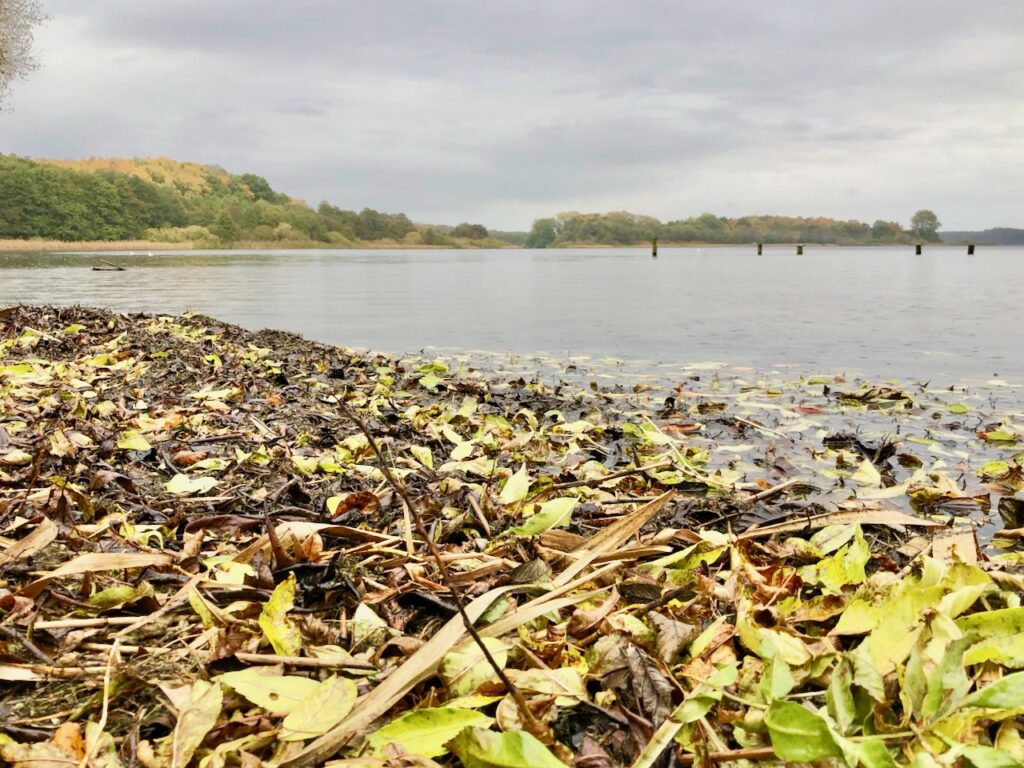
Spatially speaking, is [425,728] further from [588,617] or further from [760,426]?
[760,426]

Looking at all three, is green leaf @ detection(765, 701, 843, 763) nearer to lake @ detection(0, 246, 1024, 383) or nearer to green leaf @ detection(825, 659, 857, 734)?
green leaf @ detection(825, 659, 857, 734)

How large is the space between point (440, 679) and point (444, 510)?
115 centimetres

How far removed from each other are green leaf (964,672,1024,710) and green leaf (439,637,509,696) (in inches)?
31.8

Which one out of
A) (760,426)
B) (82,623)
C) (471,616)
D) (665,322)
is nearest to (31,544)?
(82,623)

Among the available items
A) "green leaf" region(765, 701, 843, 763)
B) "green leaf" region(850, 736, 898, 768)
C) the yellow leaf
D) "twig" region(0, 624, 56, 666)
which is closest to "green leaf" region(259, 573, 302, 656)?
"twig" region(0, 624, 56, 666)

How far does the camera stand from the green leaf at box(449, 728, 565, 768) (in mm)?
1094

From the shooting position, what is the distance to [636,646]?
146 centimetres

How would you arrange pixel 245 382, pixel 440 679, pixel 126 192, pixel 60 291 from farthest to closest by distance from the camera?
pixel 126 192 < pixel 60 291 < pixel 245 382 < pixel 440 679

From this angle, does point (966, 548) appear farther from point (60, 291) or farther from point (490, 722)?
point (60, 291)

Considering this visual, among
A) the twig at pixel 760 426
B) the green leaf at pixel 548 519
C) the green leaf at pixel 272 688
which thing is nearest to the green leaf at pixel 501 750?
the green leaf at pixel 272 688

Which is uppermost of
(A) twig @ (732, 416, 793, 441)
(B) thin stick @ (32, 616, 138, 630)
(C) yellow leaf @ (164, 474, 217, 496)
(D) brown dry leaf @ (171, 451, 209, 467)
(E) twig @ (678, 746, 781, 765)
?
(B) thin stick @ (32, 616, 138, 630)

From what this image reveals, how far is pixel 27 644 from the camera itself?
137 centimetres

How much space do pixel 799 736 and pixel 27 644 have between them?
1.42 meters

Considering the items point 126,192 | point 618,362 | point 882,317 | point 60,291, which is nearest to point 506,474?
point 618,362
